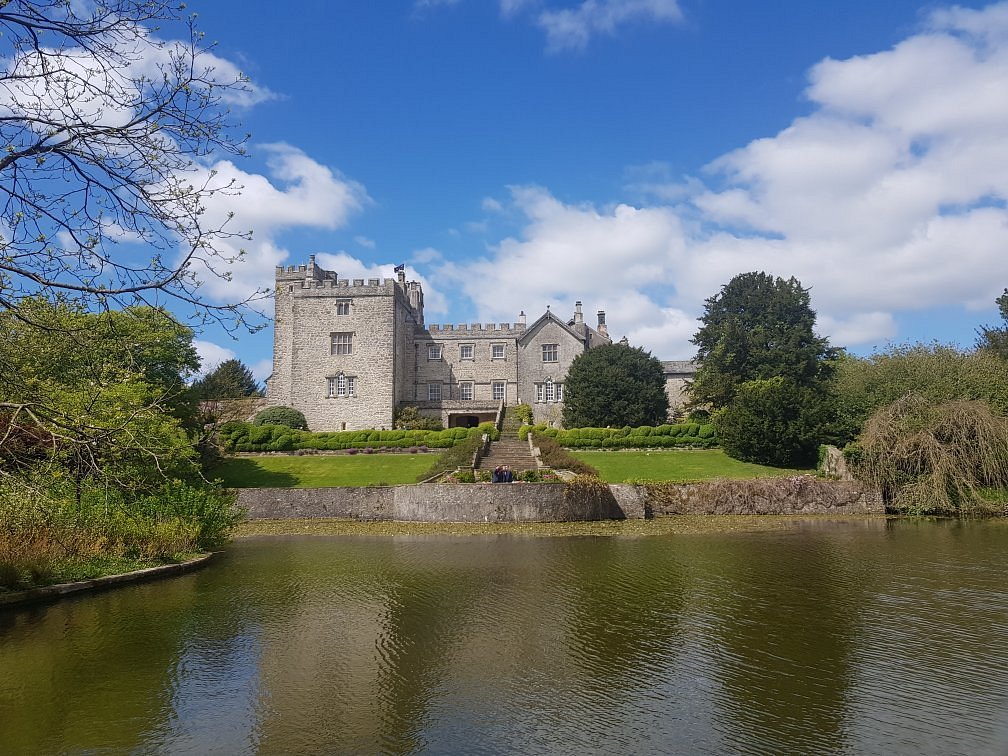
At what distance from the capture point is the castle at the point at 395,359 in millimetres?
45000

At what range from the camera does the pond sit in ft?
20.9

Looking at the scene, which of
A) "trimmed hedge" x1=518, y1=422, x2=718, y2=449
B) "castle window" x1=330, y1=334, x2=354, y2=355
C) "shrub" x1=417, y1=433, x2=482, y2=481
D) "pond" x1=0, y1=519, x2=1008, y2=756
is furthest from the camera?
"castle window" x1=330, y1=334, x2=354, y2=355

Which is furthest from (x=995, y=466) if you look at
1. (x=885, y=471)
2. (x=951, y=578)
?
(x=951, y=578)

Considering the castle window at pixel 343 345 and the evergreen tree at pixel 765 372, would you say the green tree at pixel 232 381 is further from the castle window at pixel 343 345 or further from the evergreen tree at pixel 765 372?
the evergreen tree at pixel 765 372

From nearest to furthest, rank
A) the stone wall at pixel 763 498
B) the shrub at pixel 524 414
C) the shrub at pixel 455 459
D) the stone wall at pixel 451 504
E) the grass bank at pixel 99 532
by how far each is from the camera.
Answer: the grass bank at pixel 99 532, the stone wall at pixel 451 504, the stone wall at pixel 763 498, the shrub at pixel 455 459, the shrub at pixel 524 414

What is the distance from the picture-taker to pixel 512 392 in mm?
50000

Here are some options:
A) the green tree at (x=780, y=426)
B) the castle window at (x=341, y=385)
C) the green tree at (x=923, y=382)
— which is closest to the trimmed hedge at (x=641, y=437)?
the green tree at (x=780, y=426)

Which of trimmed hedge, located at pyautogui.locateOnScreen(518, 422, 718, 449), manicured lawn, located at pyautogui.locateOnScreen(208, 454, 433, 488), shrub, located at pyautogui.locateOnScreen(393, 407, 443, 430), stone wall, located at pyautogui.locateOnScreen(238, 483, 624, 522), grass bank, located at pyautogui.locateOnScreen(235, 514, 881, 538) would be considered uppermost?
shrub, located at pyautogui.locateOnScreen(393, 407, 443, 430)

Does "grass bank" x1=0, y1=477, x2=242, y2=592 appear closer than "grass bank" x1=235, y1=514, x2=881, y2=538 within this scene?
Yes

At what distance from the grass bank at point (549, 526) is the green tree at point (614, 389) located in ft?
54.7

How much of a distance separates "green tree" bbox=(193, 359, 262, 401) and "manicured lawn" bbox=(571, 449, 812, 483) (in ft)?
75.8

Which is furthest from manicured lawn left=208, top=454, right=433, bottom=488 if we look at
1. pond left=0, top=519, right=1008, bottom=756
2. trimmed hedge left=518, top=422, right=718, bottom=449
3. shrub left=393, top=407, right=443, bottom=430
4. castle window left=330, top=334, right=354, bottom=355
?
pond left=0, top=519, right=1008, bottom=756

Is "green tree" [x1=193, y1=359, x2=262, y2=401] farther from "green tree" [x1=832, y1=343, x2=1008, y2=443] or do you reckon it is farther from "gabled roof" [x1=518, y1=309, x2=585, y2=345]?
"green tree" [x1=832, y1=343, x2=1008, y2=443]

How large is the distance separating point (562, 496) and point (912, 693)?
17.3 meters
